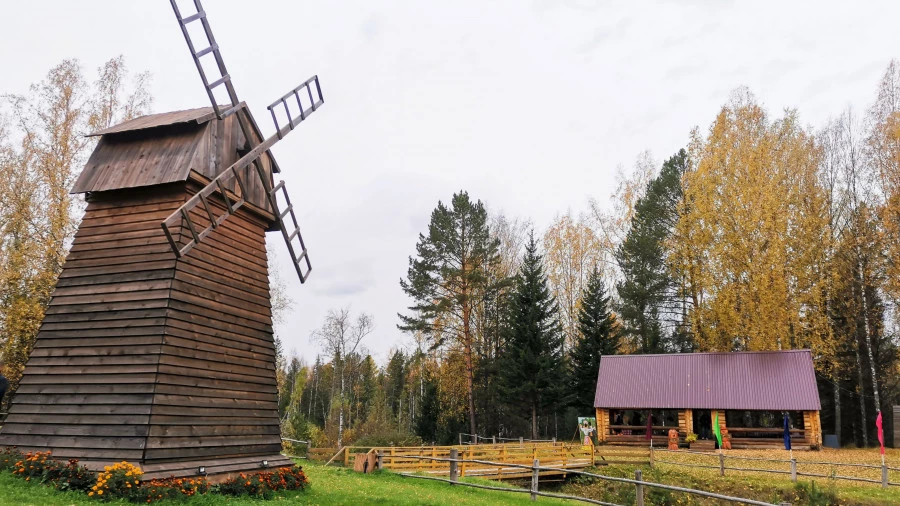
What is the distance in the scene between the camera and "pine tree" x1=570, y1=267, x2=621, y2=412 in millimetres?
36062

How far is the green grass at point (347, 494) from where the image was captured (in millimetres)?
9719

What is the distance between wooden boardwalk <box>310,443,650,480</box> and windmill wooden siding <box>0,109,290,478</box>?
252 inches

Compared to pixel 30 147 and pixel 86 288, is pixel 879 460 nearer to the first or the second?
pixel 86 288

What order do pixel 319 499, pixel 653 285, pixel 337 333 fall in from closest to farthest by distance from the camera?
1. pixel 319 499
2. pixel 653 285
3. pixel 337 333

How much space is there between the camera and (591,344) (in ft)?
119

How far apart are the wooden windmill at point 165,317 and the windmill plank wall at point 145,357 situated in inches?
1.0

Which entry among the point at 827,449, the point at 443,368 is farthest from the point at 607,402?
the point at 443,368

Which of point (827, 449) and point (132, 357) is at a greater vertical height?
point (132, 357)

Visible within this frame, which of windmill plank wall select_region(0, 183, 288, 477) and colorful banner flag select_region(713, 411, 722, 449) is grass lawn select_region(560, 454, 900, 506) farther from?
windmill plank wall select_region(0, 183, 288, 477)

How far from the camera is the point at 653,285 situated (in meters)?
36.9

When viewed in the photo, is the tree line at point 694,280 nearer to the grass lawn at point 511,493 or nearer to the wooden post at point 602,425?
→ the wooden post at point 602,425

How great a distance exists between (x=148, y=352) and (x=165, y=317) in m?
0.71

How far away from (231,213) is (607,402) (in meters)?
22.4

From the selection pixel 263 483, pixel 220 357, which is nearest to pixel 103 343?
pixel 220 357
